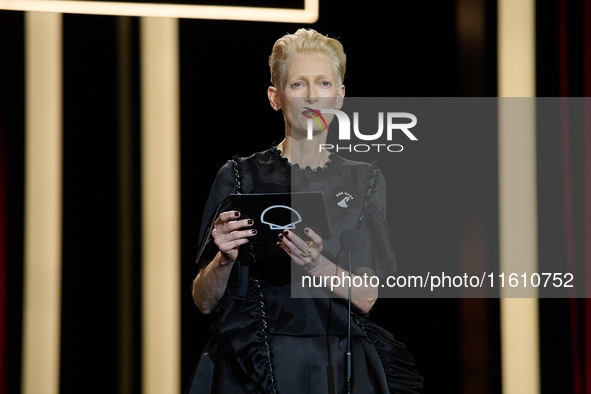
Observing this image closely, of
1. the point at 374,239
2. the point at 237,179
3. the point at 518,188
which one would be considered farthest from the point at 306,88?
the point at 518,188

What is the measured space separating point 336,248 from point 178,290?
0.87 metres

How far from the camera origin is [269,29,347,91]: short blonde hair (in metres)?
1.63

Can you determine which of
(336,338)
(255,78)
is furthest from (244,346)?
(255,78)

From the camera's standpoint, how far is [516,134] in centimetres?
230

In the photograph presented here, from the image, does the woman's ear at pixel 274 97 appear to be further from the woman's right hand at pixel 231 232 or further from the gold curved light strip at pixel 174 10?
the gold curved light strip at pixel 174 10

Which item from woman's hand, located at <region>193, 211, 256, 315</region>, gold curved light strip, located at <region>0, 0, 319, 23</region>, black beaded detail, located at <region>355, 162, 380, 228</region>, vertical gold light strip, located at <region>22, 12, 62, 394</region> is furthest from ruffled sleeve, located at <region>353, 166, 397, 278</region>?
vertical gold light strip, located at <region>22, 12, 62, 394</region>

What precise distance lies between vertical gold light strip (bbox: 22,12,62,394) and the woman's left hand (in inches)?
47.8

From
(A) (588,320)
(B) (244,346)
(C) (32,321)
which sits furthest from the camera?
(A) (588,320)

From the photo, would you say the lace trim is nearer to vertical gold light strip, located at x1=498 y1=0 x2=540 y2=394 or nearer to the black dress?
the black dress

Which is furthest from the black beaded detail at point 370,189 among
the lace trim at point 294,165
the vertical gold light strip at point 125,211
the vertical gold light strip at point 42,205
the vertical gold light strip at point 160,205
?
the vertical gold light strip at point 42,205

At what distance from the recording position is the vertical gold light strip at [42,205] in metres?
2.13

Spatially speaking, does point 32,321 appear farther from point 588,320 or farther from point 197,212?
point 588,320

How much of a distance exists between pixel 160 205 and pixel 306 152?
785 mm

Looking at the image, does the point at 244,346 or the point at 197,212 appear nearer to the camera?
the point at 244,346
